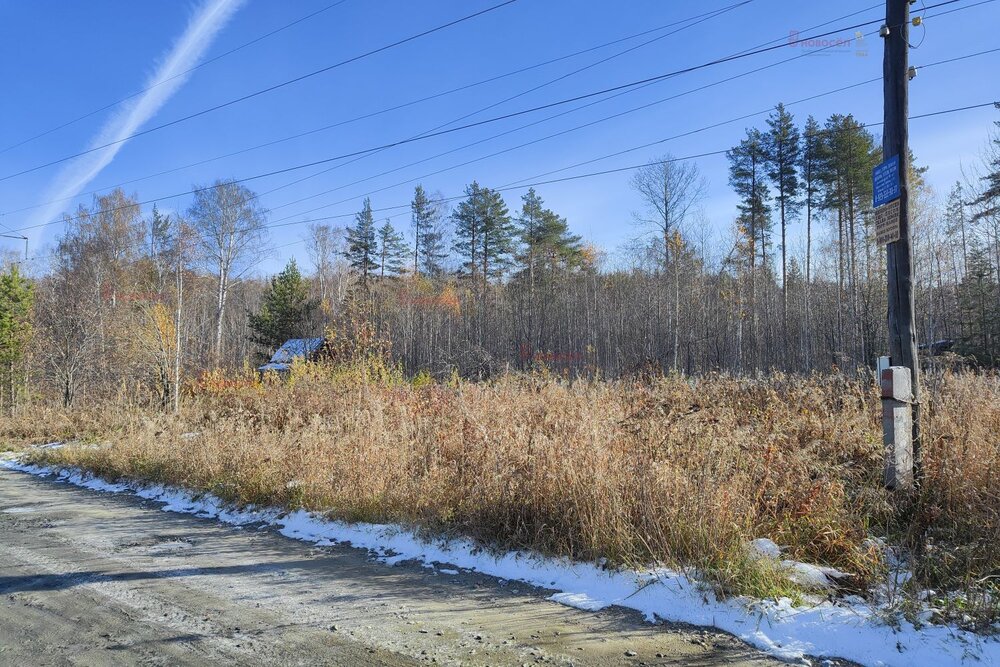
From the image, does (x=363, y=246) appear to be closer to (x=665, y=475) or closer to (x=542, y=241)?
(x=542, y=241)

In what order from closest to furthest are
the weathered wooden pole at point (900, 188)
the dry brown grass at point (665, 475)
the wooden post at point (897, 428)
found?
the dry brown grass at point (665, 475) → the wooden post at point (897, 428) → the weathered wooden pole at point (900, 188)

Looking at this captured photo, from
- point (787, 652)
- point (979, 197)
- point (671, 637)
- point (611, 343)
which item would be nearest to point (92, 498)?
point (671, 637)

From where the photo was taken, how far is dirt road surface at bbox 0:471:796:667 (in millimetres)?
3418

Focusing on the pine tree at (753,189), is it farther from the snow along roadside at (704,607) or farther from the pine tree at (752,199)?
the snow along roadside at (704,607)

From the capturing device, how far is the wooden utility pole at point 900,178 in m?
5.69

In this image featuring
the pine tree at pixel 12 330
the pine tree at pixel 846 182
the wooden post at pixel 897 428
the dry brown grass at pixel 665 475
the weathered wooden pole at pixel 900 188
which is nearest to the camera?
the dry brown grass at pixel 665 475

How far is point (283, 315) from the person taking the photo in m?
31.3

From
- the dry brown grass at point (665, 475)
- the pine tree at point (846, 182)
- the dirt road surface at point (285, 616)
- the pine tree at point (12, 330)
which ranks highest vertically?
the pine tree at point (846, 182)

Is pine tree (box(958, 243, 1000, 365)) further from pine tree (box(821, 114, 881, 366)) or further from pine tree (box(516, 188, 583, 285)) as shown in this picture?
pine tree (box(516, 188, 583, 285))

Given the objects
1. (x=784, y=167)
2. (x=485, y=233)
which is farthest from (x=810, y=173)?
(x=485, y=233)

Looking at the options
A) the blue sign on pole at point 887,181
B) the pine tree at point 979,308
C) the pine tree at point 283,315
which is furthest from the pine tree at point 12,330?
the pine tree at point 979,308

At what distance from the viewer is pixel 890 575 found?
431 centimetres

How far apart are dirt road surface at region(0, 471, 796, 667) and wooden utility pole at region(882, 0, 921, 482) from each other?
3755mm

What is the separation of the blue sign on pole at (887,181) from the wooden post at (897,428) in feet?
5.68
